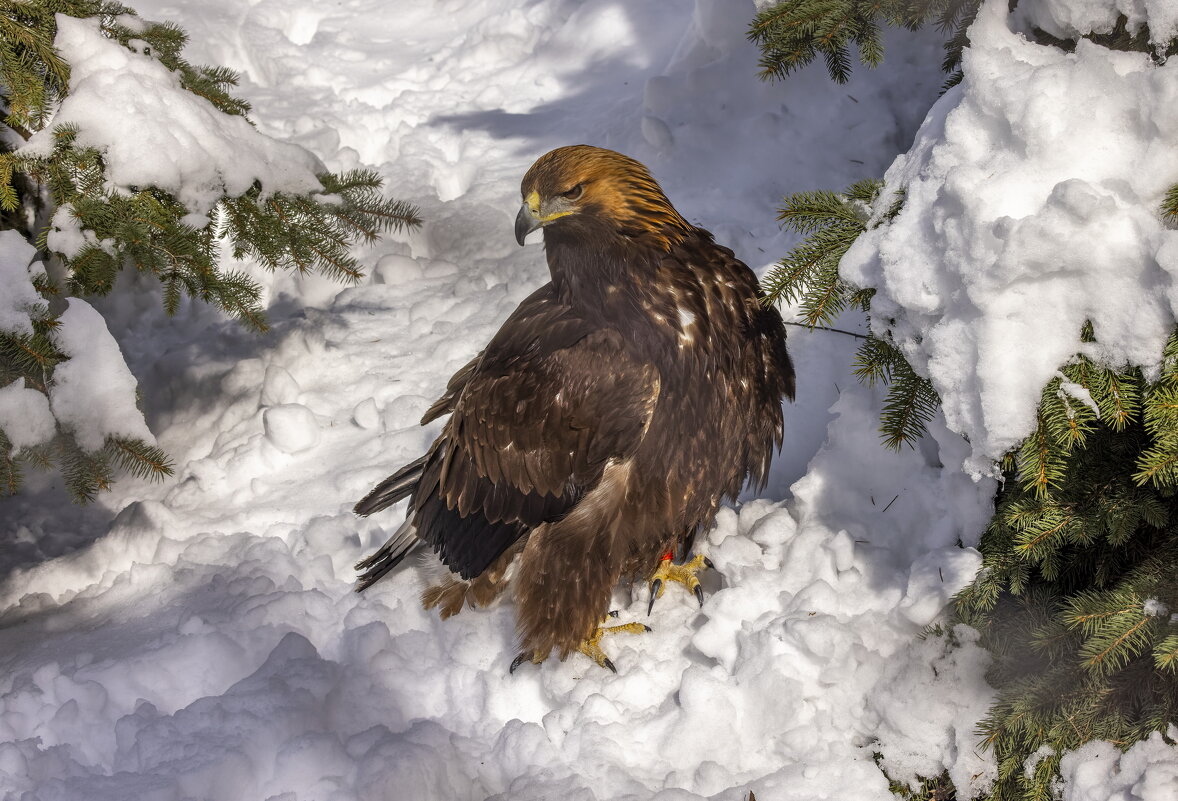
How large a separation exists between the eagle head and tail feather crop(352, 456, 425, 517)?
124 centimetres

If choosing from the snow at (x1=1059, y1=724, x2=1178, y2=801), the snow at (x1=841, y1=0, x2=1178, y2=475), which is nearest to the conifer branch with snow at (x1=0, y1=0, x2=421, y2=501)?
the snow at (x1=841, y1=0, x2=1178, y2=475)

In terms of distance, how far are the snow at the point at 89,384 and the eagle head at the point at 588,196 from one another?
1.60 meters

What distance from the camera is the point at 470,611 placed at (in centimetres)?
359

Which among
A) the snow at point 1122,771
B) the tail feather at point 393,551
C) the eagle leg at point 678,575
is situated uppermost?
the snow at point 1122,771

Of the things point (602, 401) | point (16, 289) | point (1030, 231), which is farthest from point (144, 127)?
point (1030, 231)

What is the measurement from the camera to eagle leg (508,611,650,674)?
328cm

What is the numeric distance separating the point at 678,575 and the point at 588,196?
1486mm

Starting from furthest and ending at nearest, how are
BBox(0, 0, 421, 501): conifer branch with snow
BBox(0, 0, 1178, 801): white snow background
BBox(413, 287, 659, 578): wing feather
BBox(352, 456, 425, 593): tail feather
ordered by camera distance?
BBox(352, 456, 425, 593): tail feather → BBox(0, 0, 421, 501): conifer branch with snow → BBox(413, 287, 659, 578): wing feather → BBox(0, 0, 1178, 801): white snow background

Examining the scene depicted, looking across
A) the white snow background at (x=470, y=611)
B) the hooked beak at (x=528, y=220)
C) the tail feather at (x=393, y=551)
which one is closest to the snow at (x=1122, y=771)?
the white snow background at (x=470, y=611)

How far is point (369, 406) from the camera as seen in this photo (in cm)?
471

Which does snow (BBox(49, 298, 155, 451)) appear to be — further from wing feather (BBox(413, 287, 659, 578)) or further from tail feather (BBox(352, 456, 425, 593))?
wing feather (BBox(413, 287, 659, 578))

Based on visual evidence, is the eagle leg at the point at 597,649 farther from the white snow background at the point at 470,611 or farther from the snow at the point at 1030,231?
the snow at the point at 1030,231

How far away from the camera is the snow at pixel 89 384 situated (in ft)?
10.8

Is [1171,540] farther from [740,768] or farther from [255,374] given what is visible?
[255,374]
